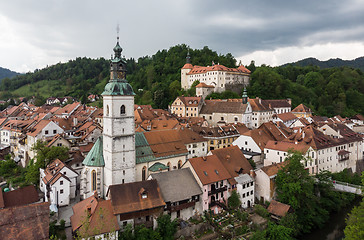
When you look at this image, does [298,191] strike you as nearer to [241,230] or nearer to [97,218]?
[241,230]

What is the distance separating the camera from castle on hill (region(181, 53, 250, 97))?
94969 millimetres

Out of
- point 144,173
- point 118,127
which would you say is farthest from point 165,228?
point 118,127

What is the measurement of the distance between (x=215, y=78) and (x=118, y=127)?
68.2 m

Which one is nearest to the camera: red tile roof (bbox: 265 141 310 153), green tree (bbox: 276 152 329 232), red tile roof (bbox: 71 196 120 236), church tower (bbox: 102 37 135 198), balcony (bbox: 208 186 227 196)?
red tile roof (bbox: 71 196 120 236)

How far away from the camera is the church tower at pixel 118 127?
32094 mm

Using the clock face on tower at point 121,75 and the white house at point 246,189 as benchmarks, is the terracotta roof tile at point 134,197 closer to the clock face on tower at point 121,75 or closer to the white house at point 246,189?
the white house at point 246,189

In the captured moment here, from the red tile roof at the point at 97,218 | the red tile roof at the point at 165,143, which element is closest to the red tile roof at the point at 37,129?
the red tile roof at the point at 165,143

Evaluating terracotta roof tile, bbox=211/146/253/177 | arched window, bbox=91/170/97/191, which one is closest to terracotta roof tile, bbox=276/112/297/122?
terracotta roof tile, bbox=211/146/253/177

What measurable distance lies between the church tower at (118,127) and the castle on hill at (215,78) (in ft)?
194

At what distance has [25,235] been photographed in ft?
68.3

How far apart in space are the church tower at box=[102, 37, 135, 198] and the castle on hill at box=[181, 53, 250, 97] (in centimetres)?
5917

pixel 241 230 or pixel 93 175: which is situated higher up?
pixel 93 175

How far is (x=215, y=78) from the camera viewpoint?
9550cm

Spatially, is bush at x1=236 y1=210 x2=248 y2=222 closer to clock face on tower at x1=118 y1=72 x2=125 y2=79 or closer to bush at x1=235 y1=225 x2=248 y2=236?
bush at x1=235 y1=225 x2=248 y2=236
